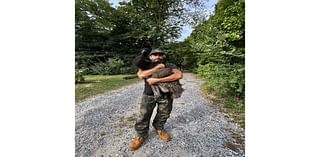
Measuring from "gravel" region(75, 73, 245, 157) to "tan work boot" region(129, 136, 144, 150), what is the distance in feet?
0.08

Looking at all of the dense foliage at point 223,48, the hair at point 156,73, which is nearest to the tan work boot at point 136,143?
the hair at point 156,73

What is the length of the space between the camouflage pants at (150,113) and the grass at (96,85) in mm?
180

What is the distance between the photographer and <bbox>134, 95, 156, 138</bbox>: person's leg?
7.18 ft

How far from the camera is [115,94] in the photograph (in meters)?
2.31

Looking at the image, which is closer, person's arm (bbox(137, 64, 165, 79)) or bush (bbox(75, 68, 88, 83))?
person's arm (bbox(137, 64, 165, 79))

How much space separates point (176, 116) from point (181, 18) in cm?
59

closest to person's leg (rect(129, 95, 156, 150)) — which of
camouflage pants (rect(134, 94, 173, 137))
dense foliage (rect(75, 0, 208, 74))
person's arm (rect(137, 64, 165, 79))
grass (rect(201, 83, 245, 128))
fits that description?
camouflage pants (rect(134, 94, 173, 137))

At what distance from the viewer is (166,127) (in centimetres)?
224

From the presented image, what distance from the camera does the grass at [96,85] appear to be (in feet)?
7.43

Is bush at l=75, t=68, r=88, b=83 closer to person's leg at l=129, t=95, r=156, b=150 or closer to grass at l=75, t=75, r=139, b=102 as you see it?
grass at l=75, t=75, r=139, b=102

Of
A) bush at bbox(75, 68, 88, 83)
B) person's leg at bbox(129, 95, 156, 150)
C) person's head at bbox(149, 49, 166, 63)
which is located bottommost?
person's leg at bbox(129, 95, 156, 150)

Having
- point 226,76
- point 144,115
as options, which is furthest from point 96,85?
point 226,76
